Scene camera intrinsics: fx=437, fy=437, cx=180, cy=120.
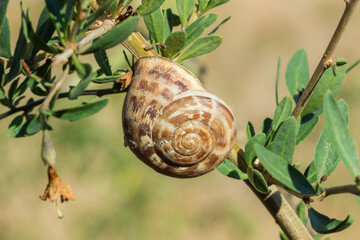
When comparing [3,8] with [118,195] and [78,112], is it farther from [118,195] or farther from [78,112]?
[118,195]

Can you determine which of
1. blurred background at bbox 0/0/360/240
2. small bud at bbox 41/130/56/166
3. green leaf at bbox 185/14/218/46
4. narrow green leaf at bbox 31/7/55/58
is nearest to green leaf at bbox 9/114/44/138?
small bud at bbox 41/130/56/166

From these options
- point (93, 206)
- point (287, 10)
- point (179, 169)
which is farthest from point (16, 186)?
point (287, 10)

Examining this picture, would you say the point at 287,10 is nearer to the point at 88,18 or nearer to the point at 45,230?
the point at 45,230

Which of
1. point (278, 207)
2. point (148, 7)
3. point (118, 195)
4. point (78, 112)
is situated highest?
point (148, 7)

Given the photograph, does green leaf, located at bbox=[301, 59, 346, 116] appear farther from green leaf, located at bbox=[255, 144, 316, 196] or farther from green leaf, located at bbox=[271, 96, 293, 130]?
green leaf, located at bbox=[255, 144, 316, 196]

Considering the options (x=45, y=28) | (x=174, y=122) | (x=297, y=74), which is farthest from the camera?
(x=297, y=74)

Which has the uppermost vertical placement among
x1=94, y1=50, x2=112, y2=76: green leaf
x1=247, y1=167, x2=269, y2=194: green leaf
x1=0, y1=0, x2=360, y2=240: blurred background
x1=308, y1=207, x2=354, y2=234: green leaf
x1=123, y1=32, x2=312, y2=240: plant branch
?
x1=94, y1=50, x2=112, y2=76: green leaf

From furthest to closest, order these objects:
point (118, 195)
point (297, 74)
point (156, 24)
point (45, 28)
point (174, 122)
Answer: point (118, 195) → point (297, 74) → point (174, 122) → point (156, 24) → point (45, 28)

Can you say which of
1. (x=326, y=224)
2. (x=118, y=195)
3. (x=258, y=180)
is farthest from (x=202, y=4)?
(x=118, y=195)
